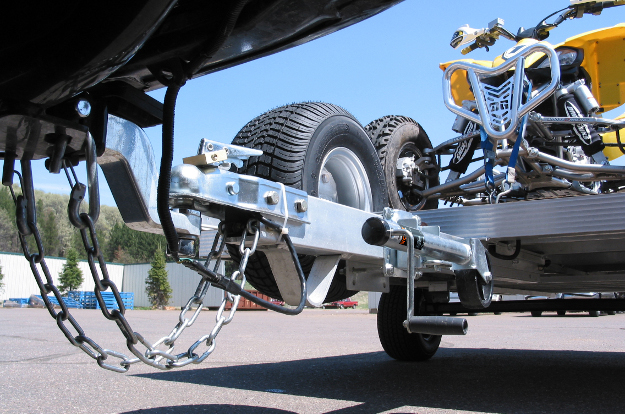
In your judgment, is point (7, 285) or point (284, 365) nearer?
point (284, 365)

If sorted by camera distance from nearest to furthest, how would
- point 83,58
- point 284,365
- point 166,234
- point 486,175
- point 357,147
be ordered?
point 83,58
point 166,234
point 357,147
point 486,175
point 284,365

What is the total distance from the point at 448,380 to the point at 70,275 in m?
51.6

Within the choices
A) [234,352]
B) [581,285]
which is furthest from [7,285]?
[581,285]

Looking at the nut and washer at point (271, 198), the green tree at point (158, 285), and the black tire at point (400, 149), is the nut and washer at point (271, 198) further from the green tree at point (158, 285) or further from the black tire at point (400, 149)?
the green tree at point (158, 285)

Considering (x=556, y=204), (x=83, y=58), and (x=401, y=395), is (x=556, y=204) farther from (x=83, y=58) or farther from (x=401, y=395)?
(x=83, y=58)

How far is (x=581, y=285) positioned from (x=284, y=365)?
2.53m

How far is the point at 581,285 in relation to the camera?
15.1ft

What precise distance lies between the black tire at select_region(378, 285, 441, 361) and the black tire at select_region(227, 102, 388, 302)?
1.82 m

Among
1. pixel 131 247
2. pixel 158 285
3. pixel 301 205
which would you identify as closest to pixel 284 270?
pixel 301 205

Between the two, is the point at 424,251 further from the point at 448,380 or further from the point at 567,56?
the point at 567,56

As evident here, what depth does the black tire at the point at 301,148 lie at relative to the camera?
2584 millimetres

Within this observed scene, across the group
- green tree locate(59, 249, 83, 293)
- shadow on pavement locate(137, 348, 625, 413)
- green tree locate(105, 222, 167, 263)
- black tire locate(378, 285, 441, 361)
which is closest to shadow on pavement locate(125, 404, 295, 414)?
shadow on pavement locate(137, 348, 625, 413)

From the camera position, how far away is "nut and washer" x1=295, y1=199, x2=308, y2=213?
2.18 metres

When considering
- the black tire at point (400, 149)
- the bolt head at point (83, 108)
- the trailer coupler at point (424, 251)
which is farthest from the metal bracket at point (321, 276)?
the bolt head at point (83, 108)
